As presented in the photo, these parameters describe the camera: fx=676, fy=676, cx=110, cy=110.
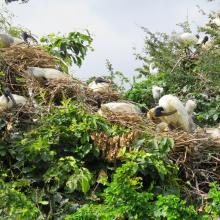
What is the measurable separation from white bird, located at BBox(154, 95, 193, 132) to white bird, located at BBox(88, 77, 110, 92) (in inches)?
37.2

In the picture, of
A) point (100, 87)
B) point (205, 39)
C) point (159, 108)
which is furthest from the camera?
point (205, 39)

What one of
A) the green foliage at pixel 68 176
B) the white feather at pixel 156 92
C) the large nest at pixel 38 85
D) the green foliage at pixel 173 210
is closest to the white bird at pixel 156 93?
the white feather at pixel 156 92

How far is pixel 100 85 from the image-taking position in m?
7.11

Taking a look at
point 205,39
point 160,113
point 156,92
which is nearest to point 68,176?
point 160,113

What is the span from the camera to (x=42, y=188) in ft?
17.5

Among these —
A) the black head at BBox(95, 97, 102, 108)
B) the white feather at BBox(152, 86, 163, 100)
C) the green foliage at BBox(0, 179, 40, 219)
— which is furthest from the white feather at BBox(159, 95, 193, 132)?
the green foliage at BBox(0, 179, 40, 219)

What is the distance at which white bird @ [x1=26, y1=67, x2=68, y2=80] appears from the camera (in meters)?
6.80

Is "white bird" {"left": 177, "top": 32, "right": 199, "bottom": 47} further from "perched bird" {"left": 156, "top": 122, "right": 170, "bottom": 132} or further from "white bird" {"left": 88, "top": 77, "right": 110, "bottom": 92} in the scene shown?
"perched bird" {"left": 156, "top": 122, "right": 170, "bottom": 132}

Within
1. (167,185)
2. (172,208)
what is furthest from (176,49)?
(172,208)

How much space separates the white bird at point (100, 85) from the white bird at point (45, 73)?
1.17ft

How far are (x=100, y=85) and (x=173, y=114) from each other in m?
1.19

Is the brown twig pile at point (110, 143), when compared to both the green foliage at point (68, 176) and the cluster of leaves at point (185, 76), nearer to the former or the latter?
the green foliage at point (68, 176)

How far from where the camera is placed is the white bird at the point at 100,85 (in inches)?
276

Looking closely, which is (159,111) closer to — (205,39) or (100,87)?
(100,87)
